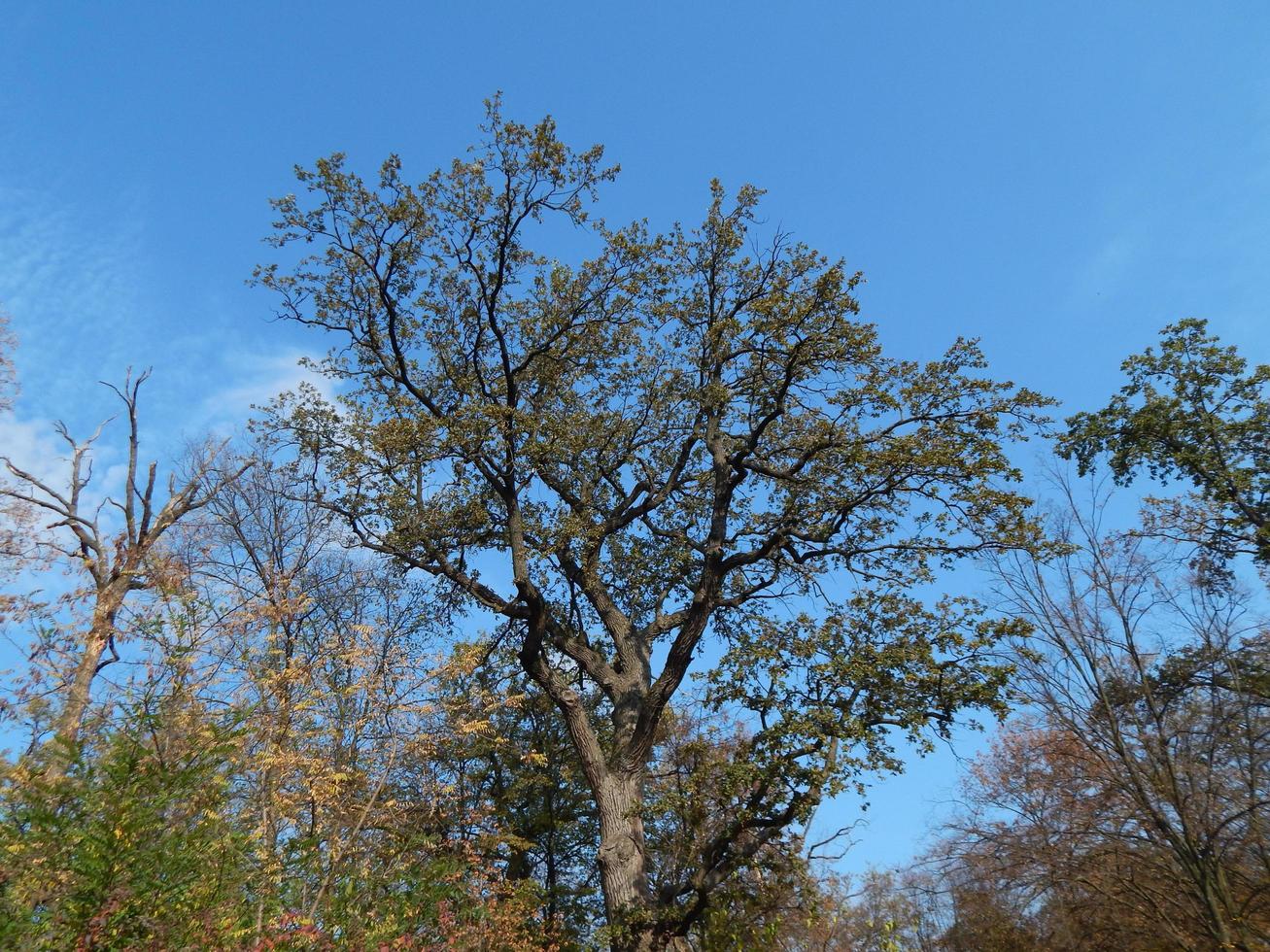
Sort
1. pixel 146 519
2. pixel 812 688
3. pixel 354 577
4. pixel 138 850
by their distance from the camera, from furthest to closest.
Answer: pixel 354 577
pixel 146 519
pixel 812 688
pixel 138 850

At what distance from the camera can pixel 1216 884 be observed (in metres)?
13.0

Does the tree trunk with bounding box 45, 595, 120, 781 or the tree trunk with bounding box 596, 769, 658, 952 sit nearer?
the tree trunk with bounding box 596, 769, 658, 952

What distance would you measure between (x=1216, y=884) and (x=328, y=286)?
1780 centimetres

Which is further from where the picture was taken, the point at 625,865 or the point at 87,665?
the point at 87,665

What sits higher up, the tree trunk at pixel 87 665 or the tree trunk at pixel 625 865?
the tree trunk at pixel 87 665

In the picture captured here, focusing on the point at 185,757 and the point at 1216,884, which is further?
the point at 1216,884

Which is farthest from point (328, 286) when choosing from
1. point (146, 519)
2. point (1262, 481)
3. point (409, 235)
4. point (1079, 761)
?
point (1262, 481)

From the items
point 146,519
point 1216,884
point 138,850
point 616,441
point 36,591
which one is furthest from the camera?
point 146,519

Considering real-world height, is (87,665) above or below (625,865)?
above

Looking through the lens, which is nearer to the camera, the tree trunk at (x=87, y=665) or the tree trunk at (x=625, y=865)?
the tree trunk at (x=625, y=865)

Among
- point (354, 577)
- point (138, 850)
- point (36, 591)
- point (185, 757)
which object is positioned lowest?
point (138, 850)

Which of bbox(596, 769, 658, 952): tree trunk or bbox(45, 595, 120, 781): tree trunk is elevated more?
bbox(45, 595, 120, 781): tree trunk

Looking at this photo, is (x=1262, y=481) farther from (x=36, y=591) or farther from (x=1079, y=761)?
(x=36, y=591)

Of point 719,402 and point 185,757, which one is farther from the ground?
point 719,402
